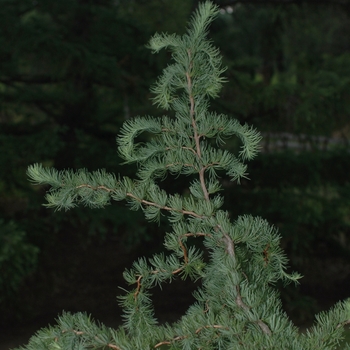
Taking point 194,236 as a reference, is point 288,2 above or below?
above

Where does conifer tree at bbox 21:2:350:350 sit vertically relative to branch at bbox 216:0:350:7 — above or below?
below

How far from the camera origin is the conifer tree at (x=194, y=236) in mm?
1293

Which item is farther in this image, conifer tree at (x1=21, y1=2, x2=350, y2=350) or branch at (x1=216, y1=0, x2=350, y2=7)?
branch at (x1=216, y1=0, x2=350, y2=7)

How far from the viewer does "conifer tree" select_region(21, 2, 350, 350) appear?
1293 mm

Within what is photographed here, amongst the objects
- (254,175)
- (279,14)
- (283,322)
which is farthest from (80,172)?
(279,14)

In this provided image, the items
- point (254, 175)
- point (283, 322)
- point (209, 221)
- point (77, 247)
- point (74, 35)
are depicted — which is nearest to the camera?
point (283, 322)

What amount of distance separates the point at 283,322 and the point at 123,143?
0.59 metres

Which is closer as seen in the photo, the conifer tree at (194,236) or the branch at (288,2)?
the conifer tree at (194,236)

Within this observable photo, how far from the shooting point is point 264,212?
22.3ft

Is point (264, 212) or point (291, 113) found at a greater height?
point (291, 113)

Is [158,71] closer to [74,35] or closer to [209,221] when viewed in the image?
[74,35]

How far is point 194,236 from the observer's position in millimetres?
1471

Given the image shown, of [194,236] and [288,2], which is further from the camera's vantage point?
[288,2]

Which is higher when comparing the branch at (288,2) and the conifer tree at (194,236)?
the branch at (288,2)
